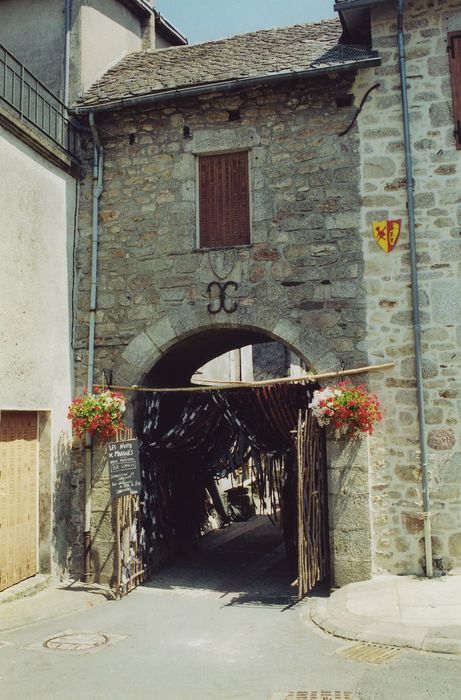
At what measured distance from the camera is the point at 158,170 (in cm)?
877

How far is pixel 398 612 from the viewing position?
616 cm

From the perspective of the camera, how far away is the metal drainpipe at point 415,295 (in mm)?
7395

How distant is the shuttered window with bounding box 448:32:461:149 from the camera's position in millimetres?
7852

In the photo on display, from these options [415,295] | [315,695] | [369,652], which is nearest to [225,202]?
[415,295]

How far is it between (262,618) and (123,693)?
7.52ft

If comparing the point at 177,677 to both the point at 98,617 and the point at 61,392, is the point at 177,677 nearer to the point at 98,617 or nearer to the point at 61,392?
the point at 98,617

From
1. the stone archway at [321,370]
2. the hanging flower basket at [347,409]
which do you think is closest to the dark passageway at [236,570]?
the stone archway at [321,370]

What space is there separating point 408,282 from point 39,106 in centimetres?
526

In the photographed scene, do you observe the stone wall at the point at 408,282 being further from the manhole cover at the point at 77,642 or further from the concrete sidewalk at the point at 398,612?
the manhole cover at the point at 77,642

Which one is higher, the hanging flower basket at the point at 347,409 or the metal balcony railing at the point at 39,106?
the metal balcony railing at the point at 39,106

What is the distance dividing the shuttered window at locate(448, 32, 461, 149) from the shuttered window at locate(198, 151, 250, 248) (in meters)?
2.61

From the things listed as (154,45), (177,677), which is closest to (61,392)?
(177,677)

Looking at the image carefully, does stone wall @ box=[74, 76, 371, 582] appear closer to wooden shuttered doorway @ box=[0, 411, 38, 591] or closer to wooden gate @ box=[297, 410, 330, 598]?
wooden gate @ box=[297, 410, 330, 598]

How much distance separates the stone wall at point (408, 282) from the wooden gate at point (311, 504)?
1.98 feet
